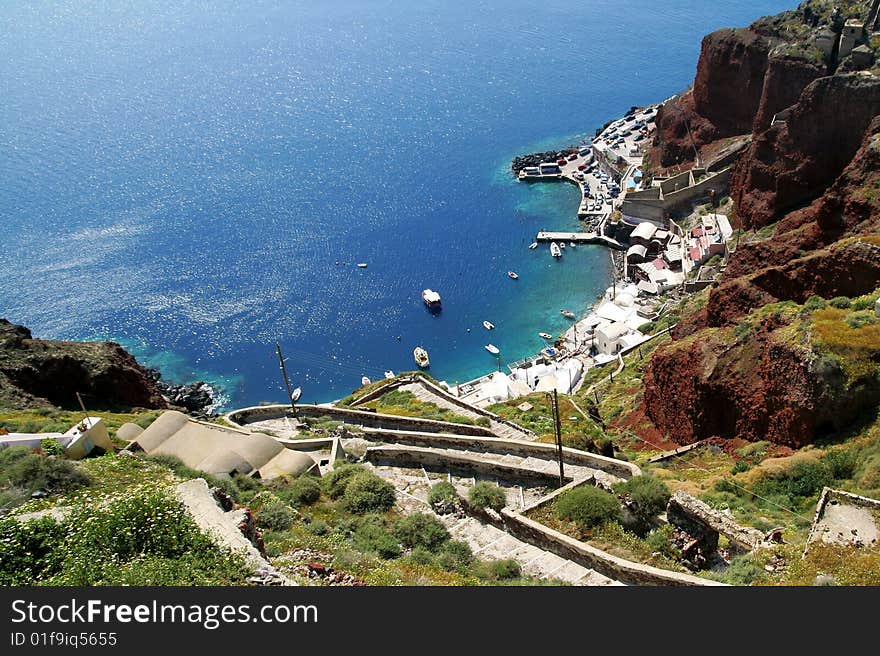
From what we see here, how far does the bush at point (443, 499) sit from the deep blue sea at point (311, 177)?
1490 inches

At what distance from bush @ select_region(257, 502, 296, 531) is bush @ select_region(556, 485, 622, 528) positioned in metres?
8.74

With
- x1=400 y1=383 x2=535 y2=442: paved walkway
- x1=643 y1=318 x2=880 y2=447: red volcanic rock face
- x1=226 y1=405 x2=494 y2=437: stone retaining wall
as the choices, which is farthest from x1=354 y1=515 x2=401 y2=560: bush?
x1=643 y1=318 x2=880 y2=447: red volcanic rock face

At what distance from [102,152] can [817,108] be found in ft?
317

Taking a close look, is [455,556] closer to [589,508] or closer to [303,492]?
[589,508]

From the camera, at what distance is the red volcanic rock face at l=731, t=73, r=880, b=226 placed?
5300cm

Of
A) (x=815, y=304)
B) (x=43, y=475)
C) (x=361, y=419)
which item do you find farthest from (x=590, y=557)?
(x=361, y=419)

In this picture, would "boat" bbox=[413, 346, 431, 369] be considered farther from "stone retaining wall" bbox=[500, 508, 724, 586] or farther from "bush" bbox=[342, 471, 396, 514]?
"stone retaining wall" bbox=[500, 508, 724, 586]

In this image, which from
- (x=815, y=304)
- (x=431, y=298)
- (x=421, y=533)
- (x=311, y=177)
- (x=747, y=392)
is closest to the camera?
(x=421, y=533)

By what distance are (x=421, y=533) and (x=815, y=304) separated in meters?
21.1

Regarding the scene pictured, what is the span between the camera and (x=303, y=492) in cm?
2567

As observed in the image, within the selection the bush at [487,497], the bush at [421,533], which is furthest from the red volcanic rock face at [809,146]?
the bush at [421,533]

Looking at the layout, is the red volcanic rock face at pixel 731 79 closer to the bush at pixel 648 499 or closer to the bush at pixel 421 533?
the bush at pixel 648 499

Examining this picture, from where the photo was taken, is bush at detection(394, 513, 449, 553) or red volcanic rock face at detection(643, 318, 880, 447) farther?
red volcanic rock face at detection(643, 318, 880, 447)

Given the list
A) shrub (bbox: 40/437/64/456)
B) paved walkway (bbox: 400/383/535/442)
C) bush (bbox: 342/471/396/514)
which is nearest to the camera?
bush (bbox: 342/471/396/514)
